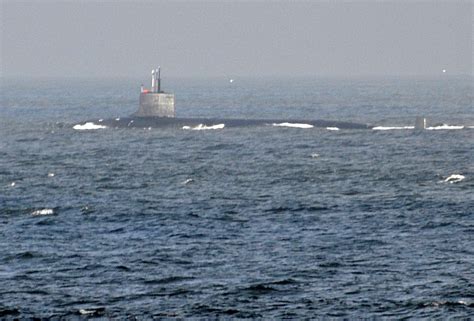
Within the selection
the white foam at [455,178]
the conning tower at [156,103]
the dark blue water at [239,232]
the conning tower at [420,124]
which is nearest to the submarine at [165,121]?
the conning tower at [156,103]

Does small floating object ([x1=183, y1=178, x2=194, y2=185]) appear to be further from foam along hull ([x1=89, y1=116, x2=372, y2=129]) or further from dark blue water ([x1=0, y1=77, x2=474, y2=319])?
foam along hull ([x1=89, y1=116, x2=372, y2=129])

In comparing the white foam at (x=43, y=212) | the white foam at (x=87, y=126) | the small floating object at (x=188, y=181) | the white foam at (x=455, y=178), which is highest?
the white foam at (x=455, y=178)

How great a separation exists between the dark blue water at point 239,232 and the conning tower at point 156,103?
25.6 meters

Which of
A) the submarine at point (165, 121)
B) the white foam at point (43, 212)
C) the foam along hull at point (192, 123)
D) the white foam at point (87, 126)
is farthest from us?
the white foam at point (87, 126)

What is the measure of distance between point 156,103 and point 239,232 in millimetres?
80990

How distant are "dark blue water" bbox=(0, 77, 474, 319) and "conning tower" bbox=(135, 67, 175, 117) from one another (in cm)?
2558

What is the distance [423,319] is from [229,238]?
60.7 ft

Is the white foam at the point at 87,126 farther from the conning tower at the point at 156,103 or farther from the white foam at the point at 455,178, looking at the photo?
the white foam at the point at 455,178

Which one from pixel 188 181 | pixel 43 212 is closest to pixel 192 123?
pixel 188 181

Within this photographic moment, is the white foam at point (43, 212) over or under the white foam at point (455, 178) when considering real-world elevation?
under

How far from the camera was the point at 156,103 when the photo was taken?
142 m

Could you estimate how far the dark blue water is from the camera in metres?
47.1

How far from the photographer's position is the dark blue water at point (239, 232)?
47094 millimetres

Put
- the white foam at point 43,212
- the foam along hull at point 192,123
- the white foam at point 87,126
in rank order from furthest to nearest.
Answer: the white foam at point 87,126
the foam along hull at point 192,123
the white foam at point 43,212
